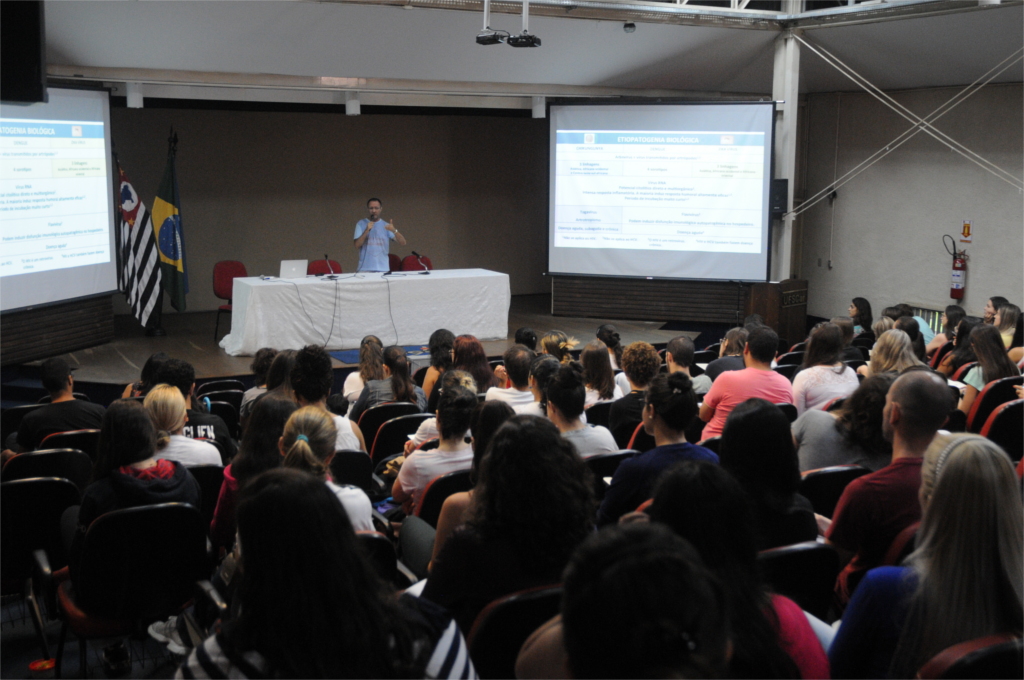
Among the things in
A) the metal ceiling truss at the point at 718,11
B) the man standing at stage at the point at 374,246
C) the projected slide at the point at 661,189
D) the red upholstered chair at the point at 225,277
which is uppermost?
the metal ceiling truss at the point at 718,11

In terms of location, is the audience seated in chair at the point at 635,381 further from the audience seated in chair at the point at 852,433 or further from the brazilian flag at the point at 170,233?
the brazilian flag at the point at 170,233

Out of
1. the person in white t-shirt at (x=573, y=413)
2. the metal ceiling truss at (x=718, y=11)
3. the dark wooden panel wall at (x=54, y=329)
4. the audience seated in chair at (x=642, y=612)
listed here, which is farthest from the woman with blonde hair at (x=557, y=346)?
the dark wooden panel wall at (x=54, y=329)

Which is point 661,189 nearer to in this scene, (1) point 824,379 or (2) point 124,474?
(1) point 824,379

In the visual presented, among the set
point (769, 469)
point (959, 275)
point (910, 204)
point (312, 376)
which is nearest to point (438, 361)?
point (312, 376)

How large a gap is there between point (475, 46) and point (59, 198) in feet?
13.6

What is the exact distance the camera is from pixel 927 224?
10195mm

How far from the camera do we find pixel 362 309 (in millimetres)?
8562

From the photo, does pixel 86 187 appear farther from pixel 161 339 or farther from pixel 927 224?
pixel 927 224

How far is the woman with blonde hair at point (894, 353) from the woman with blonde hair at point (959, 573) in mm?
2769

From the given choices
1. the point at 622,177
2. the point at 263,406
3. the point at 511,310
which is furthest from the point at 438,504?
the point at 511,310

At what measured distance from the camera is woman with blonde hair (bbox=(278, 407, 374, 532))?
8.19 feet

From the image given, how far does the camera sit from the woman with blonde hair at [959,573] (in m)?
1.66

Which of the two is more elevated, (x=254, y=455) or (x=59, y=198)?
(x=59, y=198)

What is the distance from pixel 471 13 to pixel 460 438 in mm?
6130
